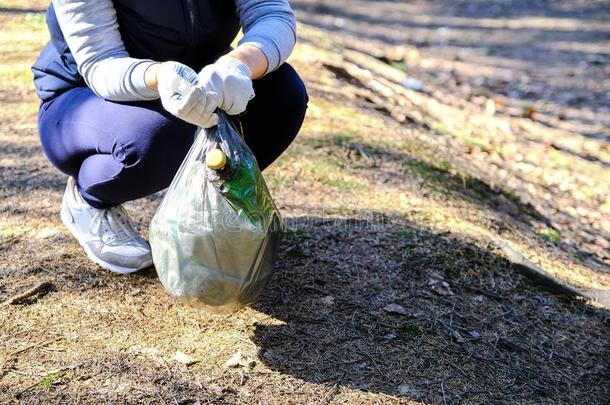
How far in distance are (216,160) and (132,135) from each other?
438mm

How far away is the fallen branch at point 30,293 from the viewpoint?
104 inches

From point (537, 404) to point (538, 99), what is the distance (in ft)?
15.9

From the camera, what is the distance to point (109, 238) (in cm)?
278

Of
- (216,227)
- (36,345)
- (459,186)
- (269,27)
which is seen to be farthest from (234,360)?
(459,186)

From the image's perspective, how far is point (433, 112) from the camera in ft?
18.4

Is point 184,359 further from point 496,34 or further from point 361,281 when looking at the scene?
point 496,34

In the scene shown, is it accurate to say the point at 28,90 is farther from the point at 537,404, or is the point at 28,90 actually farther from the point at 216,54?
the point at 537,404

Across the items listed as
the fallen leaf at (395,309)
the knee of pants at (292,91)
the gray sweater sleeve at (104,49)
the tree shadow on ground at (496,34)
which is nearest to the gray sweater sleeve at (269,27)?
the gray sweater sleeve at (104,49)

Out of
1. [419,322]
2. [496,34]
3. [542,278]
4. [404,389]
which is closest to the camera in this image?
[404,389]

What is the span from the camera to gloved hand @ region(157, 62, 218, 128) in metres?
2.17

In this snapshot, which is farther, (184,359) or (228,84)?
(184,359)

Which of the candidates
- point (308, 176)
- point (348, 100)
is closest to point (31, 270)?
point (308, 176)

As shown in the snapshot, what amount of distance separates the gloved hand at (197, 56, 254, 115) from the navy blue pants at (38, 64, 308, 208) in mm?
313

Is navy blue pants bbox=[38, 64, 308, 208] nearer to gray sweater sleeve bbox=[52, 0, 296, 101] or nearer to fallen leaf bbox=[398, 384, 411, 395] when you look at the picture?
gray sweater sleeve bbox=[52, 0, 296, 101]
